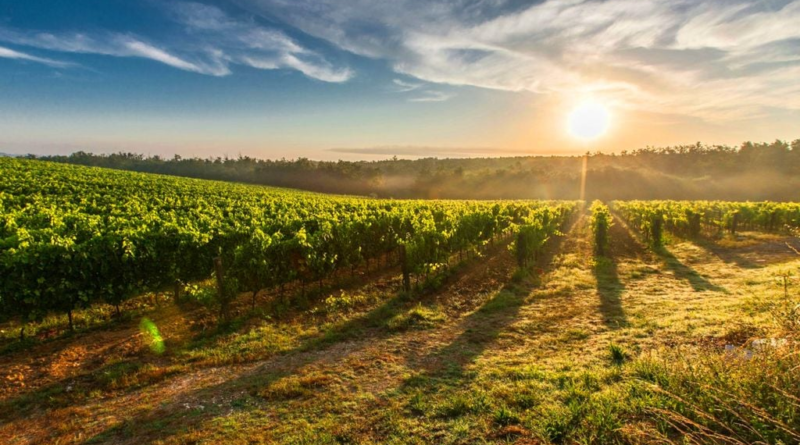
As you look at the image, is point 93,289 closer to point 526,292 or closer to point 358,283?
point 358,283

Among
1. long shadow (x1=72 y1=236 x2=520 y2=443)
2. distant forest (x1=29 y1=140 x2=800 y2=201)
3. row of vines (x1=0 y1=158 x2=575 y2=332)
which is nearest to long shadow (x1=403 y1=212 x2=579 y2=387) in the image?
long shadow (x1=72 y1=236 x2=520 y2=443)

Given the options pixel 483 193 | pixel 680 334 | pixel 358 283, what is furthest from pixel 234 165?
pixel 680 334

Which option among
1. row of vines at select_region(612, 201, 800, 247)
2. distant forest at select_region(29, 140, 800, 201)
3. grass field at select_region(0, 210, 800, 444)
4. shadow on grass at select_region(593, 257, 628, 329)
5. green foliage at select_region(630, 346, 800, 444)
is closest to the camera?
green foliage at select_region(630, 346, 800, 444)

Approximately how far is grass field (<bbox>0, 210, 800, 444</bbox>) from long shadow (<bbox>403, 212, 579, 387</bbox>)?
2.3 inches

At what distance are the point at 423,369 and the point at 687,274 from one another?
45.3ft

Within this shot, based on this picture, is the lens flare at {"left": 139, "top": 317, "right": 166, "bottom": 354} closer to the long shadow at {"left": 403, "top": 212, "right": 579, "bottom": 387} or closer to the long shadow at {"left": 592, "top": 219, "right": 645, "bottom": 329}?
the long shadow at {"left": 403, "top": 212, "right": 579, "bottom": 387}

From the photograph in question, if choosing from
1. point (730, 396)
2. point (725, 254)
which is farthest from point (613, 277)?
point (730, 396)

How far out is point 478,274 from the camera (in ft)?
49.7

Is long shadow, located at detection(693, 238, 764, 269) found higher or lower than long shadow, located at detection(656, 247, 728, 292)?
higher

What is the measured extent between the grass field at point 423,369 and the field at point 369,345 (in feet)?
0.14

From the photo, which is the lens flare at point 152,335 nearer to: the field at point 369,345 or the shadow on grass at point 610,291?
the field at point 369,345

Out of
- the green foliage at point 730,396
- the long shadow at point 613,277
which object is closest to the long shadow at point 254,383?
the green foliage at point 730,396

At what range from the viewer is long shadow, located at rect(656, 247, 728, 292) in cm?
1234

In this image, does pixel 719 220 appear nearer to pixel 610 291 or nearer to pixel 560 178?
pixel 610 291
